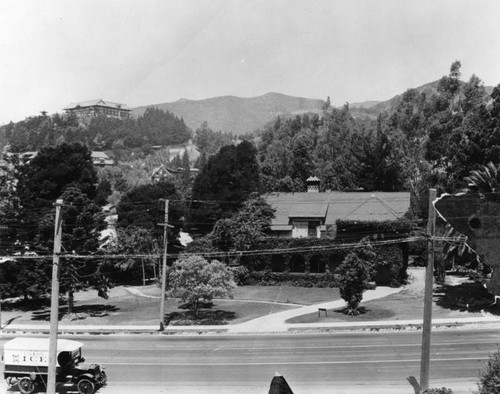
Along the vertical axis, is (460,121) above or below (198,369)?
above

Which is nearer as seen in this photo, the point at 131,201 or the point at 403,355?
the point at 403,355

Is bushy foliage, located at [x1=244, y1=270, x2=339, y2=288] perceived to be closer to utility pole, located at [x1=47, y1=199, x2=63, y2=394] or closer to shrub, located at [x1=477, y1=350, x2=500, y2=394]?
utility pole, located at [x1=47, y1=199, x2=63, y2=394]

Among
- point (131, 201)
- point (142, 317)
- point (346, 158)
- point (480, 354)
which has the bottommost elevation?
point (142, 317)

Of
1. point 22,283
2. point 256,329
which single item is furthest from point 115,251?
point 256,329

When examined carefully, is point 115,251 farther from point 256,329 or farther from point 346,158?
point 346,158

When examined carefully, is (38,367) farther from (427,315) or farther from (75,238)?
(75,238)

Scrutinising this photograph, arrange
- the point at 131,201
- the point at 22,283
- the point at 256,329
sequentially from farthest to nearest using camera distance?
the point at 131,201 → the point at 22,283 → the point at 256,329
